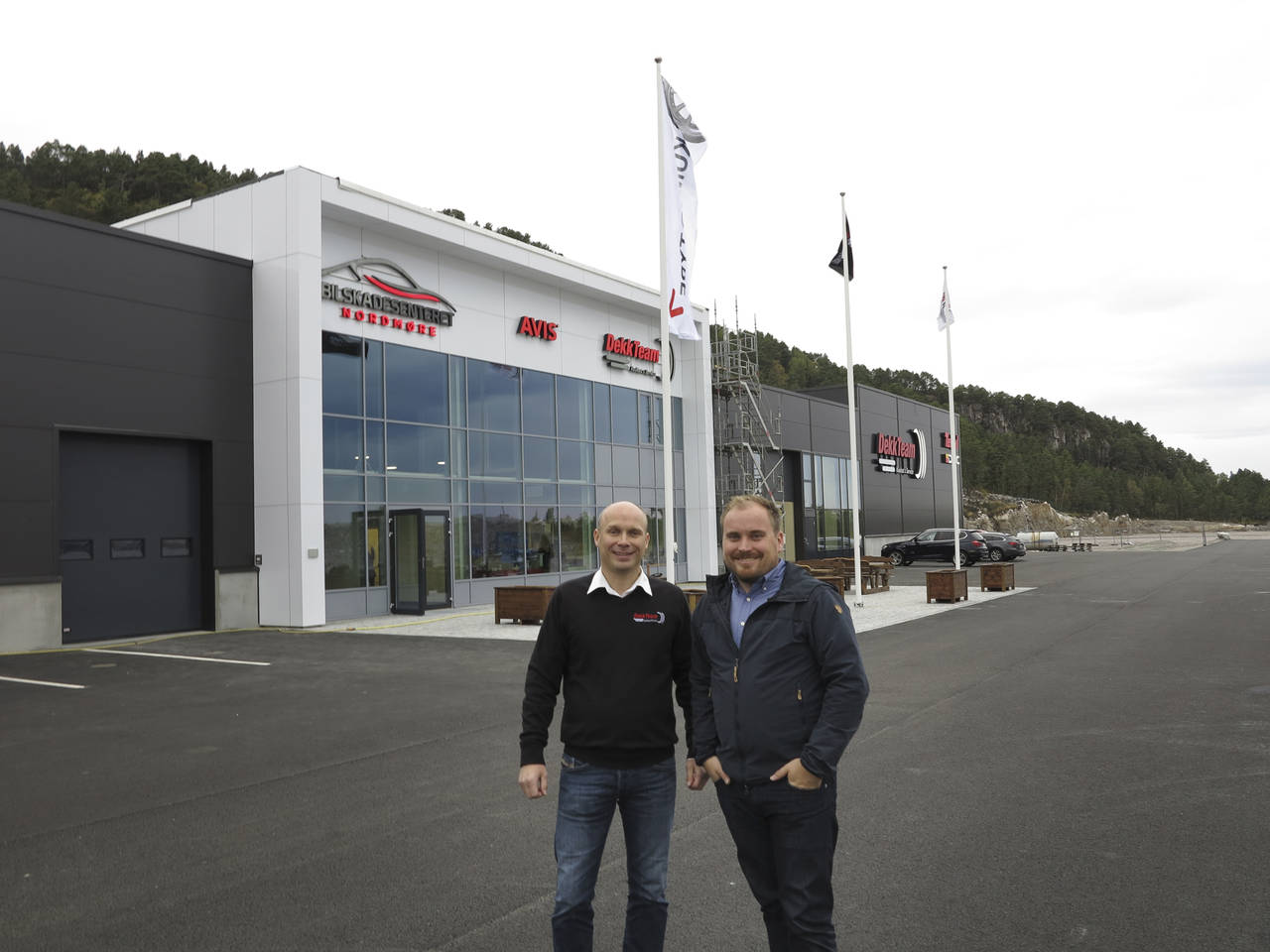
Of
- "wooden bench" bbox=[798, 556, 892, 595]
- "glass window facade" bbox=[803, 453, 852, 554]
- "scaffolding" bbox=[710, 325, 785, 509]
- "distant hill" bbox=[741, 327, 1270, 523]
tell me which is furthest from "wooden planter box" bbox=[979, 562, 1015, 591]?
"distant hill" bbox=[741, 327, 1270, 523]

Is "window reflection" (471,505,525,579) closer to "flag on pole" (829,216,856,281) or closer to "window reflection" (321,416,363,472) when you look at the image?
"window reflection" (321,416,363,472)

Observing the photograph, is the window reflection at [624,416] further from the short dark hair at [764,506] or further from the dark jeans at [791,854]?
the dark jeans at [791,854]

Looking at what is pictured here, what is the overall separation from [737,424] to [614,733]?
3233 cm

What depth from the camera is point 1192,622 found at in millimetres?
15750

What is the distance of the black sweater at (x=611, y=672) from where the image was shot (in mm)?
3244

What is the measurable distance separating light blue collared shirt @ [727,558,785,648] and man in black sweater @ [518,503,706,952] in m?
0.20

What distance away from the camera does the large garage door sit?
54.4 feet

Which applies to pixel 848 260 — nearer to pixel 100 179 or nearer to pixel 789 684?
pixel 789 684

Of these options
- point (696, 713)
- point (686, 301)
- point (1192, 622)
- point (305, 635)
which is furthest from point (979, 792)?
point (305, 635)

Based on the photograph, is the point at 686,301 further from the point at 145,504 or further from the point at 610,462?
the point at 610,462

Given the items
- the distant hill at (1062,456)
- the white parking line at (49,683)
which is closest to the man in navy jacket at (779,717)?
the white parking line at (49,683)

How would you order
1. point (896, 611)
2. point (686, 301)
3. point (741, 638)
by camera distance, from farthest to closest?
point (896, 611), point (686, 301), point (741, 638)

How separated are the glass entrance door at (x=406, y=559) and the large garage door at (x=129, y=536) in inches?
159

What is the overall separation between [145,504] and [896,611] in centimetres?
1526
